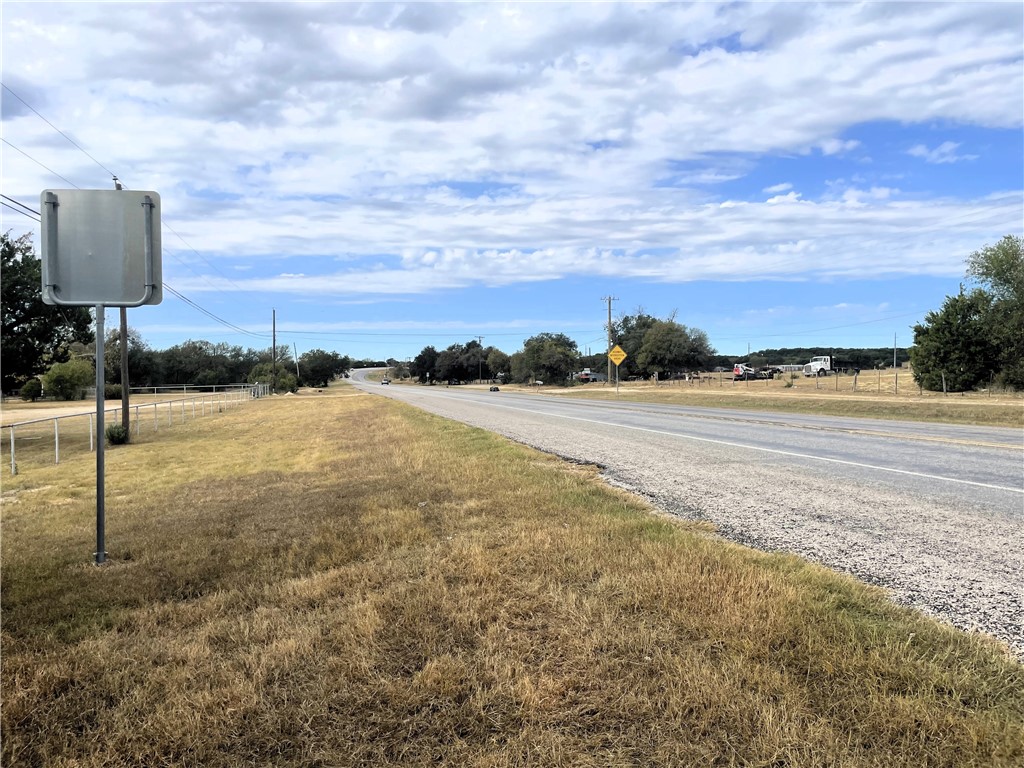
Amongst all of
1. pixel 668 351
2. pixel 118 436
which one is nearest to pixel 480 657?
pixel 118 436

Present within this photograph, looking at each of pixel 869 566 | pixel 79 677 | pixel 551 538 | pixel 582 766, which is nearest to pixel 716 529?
pixel 869 566

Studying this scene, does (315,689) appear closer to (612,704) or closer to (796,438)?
(612,704)

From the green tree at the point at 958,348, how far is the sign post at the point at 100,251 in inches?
1797

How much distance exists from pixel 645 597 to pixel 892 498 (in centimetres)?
515

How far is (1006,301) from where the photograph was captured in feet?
139

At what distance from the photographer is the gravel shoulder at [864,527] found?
4.19 meters

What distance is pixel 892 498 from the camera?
7.46m

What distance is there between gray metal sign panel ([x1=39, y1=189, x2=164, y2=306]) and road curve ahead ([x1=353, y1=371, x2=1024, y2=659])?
18.5 feet

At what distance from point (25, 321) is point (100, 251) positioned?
1972 centimetres

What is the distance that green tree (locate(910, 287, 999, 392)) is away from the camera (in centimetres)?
4088

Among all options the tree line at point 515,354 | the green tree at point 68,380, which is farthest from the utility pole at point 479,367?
the green tree at point 68,380

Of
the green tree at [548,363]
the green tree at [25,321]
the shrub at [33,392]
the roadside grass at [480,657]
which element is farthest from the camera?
the green tree at [548,363]

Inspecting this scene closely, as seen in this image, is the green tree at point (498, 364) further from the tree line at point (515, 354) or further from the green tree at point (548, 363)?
the green tree at point (548, 363)

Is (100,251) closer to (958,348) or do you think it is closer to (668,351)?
(958,348)
